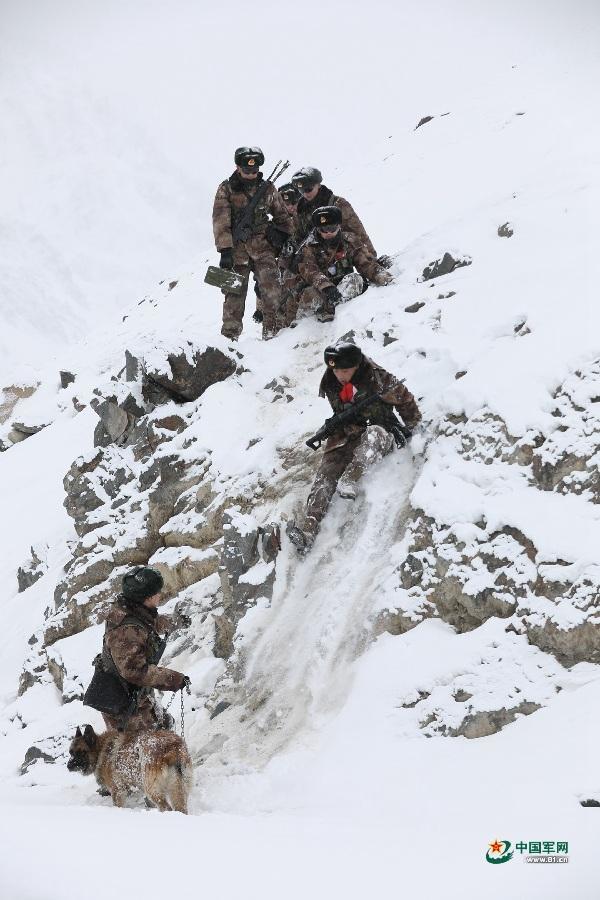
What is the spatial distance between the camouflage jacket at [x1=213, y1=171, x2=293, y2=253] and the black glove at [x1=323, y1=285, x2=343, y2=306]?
1.21 meters

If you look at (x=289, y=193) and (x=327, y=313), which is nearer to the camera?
(x=327, y=313)

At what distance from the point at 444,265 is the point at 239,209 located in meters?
2.85

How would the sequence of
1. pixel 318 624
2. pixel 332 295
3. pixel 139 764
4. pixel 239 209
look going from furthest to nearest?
pixel 239 209 < pixel 332 295 < pixel 318 624 < pixel 139 764

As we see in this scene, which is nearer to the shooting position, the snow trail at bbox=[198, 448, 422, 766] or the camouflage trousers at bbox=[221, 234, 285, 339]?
the snow trail at bbox=[198, 448, 422, 766]

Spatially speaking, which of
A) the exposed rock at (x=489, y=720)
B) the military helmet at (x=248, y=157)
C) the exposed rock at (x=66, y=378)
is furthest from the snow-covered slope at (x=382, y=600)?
the exposed rock at (x=66, y=378)

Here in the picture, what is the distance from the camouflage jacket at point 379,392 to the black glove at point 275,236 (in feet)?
12.8

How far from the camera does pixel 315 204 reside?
10469 mm

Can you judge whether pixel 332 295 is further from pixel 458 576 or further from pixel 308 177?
pixel 458 576

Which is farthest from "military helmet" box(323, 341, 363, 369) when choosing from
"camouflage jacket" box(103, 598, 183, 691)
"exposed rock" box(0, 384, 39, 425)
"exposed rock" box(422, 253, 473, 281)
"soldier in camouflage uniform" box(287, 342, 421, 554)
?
"exposed rock" box(0, 384, 39, 425)

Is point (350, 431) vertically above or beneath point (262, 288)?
beneath

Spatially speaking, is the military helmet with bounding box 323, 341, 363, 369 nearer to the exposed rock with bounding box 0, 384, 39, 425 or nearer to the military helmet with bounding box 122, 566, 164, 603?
the military helmet with bounding box 122, 566, 164, 603

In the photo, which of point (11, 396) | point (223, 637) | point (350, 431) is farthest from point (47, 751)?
point (11, 396)

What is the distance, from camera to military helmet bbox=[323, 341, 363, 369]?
7078 mm

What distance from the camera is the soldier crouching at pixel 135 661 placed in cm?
544
